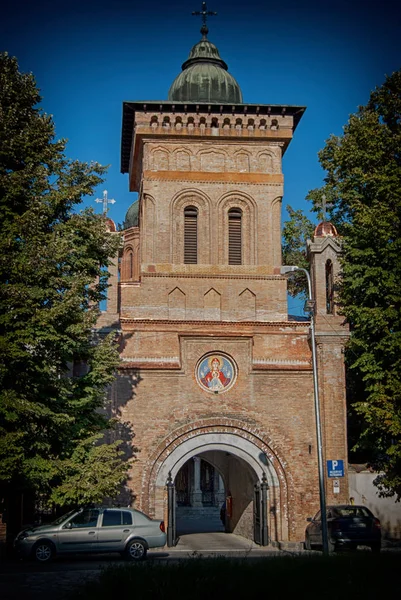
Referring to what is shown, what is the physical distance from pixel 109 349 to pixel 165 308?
665 centimetres

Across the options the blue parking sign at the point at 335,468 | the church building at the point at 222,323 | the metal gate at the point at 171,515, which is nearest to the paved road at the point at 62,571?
the metal gate at the point at 171,515

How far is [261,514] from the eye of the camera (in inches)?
1049

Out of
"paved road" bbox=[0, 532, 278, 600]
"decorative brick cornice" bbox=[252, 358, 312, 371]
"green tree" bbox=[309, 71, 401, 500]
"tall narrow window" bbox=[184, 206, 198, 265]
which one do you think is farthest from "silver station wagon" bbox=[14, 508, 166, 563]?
"tall narrow window" bbox=[184, 206, 198, 265]

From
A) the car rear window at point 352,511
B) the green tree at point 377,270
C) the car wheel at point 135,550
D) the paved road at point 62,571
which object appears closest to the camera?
the paved road at point 62,571

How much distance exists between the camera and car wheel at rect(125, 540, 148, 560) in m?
20.5

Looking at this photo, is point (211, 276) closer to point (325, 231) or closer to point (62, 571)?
point (325, 231)

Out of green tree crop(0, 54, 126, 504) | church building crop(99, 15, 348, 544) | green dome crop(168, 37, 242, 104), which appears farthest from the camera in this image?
green dome crop(168, 37, 242, 104)

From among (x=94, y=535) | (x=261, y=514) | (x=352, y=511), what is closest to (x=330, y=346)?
(x=261, y=514)

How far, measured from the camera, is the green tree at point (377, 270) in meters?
24.1

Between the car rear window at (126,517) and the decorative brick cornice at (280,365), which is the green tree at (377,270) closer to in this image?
the decorative brick cornice at (280,365)

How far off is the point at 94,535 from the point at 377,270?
36.8 ft

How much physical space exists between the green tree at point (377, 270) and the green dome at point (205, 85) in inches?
215

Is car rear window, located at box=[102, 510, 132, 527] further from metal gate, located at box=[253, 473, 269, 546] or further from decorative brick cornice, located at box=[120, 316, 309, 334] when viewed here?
decorative brick cornice, located at box=[120, 316, 309, 334]

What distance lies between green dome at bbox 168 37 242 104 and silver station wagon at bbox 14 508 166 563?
1701 centimetres
